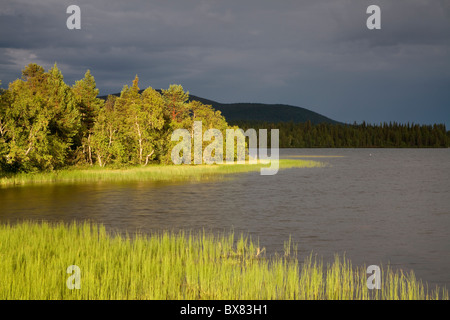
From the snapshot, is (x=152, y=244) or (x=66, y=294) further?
(x=152, y=244)

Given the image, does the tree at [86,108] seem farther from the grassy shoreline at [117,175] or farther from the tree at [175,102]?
the tree at [175,102]

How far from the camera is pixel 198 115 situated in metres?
82.9

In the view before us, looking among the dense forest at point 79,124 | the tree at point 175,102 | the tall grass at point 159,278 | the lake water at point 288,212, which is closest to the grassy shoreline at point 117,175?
the dense forest at point 79,124

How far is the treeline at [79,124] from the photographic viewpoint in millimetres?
50656

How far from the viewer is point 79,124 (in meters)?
63.1

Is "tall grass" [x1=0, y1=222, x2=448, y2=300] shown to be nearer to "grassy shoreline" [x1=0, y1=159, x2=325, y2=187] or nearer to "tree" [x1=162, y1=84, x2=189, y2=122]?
"grassy shoreline" [x1=0, y1=159, x2=325, y2=187]

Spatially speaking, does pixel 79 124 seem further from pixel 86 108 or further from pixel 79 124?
pixel 86 108

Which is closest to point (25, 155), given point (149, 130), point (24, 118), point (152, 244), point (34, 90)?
point (24, 118)

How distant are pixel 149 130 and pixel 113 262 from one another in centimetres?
6168

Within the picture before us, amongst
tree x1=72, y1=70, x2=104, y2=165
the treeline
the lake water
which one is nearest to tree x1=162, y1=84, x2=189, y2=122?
the treeline

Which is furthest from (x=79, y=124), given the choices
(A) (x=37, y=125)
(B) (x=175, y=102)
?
(B) (x=175, y=102)

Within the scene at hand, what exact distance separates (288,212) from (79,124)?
1456 inches

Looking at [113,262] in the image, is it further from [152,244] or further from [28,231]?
[28,231]

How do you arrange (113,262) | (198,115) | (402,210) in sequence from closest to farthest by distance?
(113,262)
(402,210)
(198,115)
